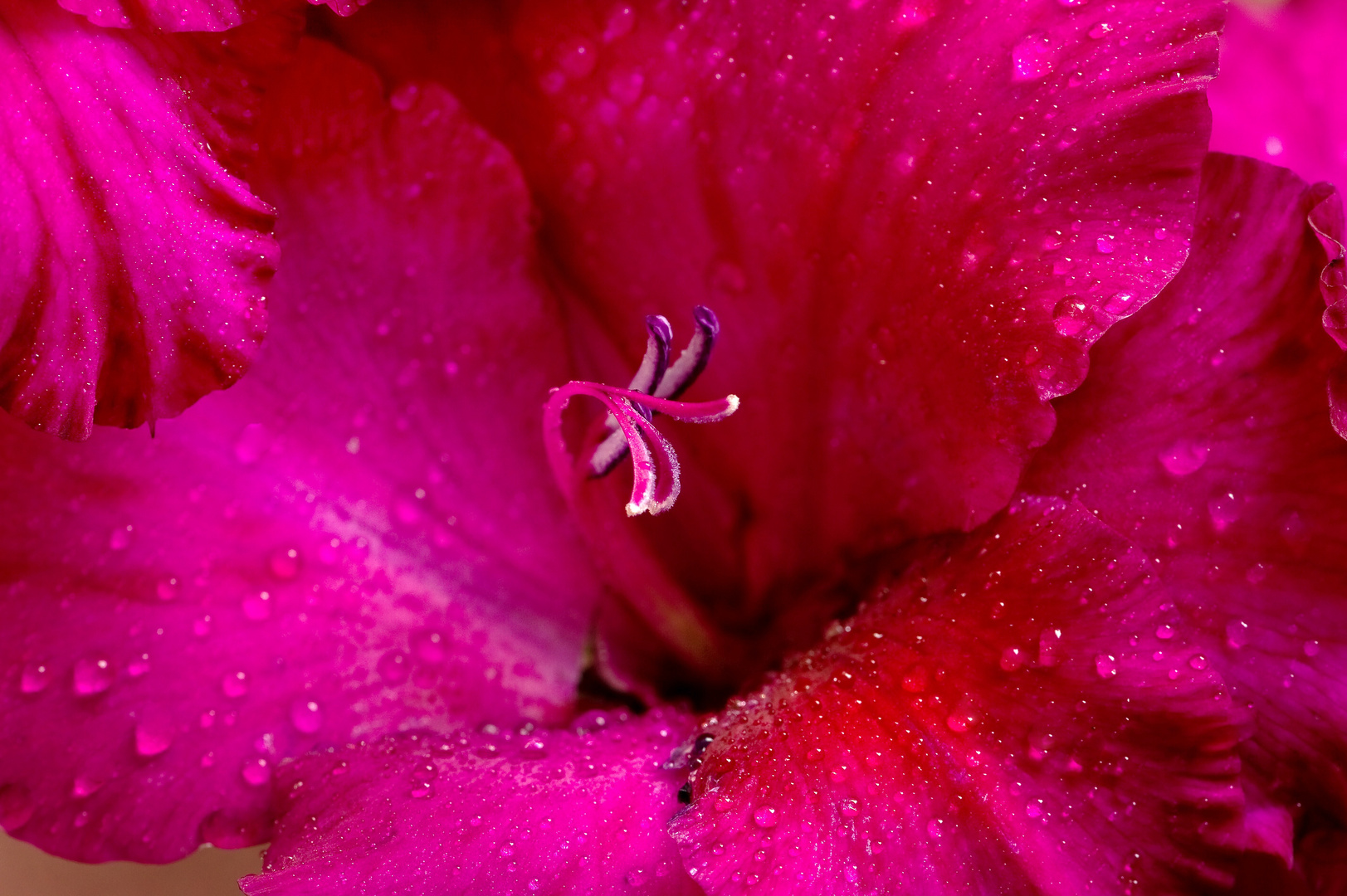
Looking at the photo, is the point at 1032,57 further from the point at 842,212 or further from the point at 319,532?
the point at 319,532

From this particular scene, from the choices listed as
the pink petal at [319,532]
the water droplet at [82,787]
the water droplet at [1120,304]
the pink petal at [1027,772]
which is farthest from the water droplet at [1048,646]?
the water droplet at [82,787]

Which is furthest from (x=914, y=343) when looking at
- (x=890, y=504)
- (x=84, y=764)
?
(x=84, y=764)

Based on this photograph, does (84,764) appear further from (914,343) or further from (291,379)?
(914,343)

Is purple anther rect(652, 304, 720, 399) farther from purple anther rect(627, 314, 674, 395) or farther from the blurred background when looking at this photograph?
the blurred background

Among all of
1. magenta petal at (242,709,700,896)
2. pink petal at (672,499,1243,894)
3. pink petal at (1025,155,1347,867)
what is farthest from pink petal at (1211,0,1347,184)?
magenta petal at (242,709,700,896)

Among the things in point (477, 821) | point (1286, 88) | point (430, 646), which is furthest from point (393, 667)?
point (1286, 88)

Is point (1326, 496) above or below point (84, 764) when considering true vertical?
above

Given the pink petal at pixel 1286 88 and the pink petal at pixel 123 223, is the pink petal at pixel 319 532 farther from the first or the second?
the pink petal at pixel 1286 88
